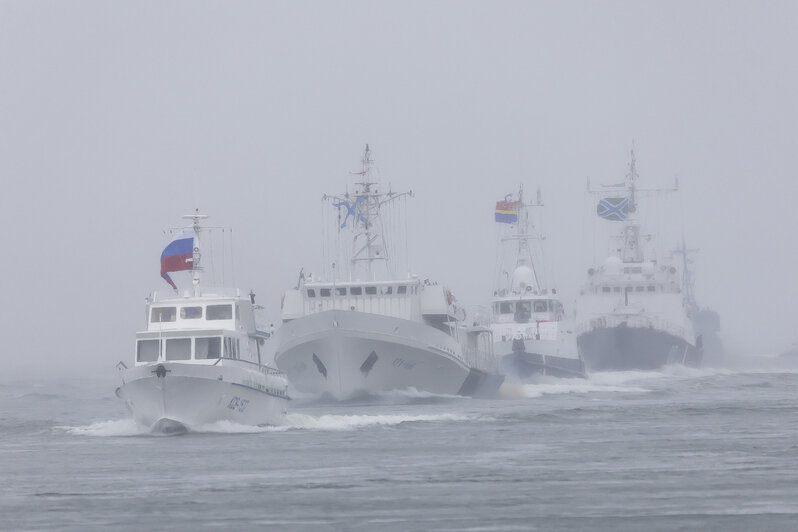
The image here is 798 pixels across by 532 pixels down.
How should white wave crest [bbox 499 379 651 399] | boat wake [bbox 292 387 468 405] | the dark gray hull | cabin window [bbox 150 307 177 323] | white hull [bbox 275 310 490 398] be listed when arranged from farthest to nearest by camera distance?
the dark gray hull, white wave crest [bbox 499 379 651 399], boat wake [bbox 292 387 468 405], white hull [bbox 275 310 490 398], cabin window [bbox 150 307 177 323]

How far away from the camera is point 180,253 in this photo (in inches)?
1608

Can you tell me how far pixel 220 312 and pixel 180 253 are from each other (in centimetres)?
232

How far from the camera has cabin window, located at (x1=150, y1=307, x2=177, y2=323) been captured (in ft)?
131

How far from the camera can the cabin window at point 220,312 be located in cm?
4022

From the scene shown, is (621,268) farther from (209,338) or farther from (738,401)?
(209,338)

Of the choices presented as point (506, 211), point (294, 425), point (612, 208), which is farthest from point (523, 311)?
point (294, 425)

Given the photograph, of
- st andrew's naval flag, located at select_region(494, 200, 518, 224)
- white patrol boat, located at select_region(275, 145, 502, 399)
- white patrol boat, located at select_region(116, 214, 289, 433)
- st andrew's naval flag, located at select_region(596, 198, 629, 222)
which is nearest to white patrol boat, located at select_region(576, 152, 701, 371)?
st andrew's naval flag, located at select_region(596, 198, 629, 222)

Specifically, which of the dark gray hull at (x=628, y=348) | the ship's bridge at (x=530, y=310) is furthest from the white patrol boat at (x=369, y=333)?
the dark gray hull at (x=628, y=348)

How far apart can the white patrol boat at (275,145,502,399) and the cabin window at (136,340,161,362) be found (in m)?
14.9

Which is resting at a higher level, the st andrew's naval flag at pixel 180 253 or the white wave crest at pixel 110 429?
the st andrew's naval flag at pixel 180 253

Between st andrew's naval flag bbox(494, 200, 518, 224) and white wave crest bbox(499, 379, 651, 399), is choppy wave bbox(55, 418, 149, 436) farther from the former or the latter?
st andrew's naval flag bbox(494, 200, 518, 224)

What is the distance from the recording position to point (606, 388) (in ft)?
244

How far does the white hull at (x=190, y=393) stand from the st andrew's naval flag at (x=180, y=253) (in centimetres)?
422

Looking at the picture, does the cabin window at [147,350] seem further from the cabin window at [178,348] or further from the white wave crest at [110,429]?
the white wave crest at [110,429]
